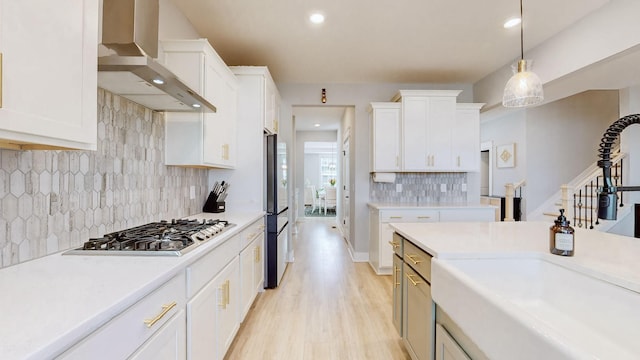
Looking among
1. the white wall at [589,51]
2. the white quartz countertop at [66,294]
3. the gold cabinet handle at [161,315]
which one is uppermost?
the white wall at [589,51]

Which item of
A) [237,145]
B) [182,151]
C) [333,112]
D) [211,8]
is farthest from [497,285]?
[333,112]

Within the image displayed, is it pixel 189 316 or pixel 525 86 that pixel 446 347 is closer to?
pixel 189 316

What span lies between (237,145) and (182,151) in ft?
2.66

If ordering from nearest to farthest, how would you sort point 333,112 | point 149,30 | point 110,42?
point 110,42
point 149,30
point 333,112

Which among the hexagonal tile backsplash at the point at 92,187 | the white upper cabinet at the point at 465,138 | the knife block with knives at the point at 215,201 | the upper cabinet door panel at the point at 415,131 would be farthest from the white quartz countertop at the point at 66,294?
the white upper cabinet at the point at 465,138

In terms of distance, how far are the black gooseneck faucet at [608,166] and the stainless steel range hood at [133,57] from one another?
1913 mm

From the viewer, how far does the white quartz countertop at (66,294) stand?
2.01 feet

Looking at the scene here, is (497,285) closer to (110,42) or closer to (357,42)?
(110,42)

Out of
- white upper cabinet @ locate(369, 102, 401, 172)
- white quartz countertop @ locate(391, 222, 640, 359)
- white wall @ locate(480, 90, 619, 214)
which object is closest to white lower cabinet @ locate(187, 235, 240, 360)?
white quartz countertop @ locate(391, 222, 640, 359)

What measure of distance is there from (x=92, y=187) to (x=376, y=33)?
2.70 meters

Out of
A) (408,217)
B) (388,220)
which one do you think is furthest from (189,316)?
(408,217)

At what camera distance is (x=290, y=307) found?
2742mm

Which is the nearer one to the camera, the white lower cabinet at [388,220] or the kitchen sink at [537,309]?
the kitchen sink at [537,309]

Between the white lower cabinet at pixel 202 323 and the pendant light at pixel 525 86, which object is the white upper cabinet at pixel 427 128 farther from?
Answer: the white lower cabinet at pixel 202 323
